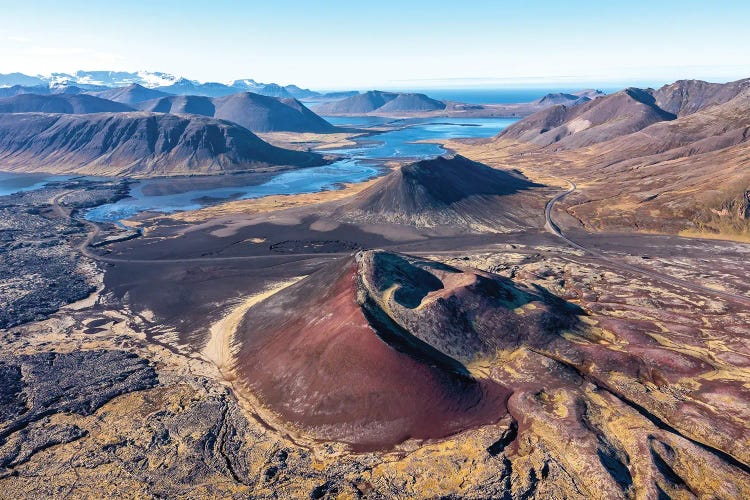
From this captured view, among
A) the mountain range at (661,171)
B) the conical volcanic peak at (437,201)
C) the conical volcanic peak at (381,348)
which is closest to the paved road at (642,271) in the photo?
the conical volcanic peak at (437,201)

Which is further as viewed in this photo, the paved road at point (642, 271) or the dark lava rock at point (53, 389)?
the paved road at point (642, 271)

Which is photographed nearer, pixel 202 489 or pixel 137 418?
pixel 202 489

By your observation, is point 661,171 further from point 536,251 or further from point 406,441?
point 406,441

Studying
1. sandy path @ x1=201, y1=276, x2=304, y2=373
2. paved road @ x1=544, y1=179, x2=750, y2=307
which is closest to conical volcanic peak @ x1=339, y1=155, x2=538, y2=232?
paved road @ x1=544, y1=179, x2=750, y2=307

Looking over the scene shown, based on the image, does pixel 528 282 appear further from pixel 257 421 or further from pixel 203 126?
pixel 203 126

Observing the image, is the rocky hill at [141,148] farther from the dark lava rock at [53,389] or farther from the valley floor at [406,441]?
the dark lava rock at [53,389]

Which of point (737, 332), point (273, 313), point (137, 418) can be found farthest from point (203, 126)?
point (737, 332)
